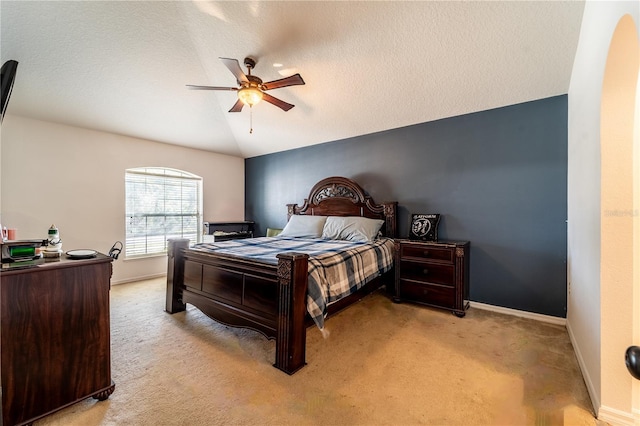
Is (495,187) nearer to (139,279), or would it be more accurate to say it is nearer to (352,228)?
(352,228)

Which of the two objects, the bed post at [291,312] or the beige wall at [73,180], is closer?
the bed post at [291,312]

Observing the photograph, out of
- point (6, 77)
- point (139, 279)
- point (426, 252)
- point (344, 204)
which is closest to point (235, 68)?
point (6, 77)

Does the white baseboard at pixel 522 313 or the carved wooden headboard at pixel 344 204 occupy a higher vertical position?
the carved wooden headboard at pixel 344 204

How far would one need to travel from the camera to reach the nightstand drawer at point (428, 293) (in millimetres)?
2975

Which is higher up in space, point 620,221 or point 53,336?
point 620,221

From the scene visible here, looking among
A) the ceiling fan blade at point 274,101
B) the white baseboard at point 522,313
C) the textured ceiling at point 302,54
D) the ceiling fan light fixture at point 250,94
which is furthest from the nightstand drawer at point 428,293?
the ceiling fan light fixture at point 250,94

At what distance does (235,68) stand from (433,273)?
2.96 metres

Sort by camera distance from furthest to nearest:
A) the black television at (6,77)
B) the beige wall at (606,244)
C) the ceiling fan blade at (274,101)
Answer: the ceiling fan blade at (274,101) → the black television at (6,77) → the beige wall at (606,244)

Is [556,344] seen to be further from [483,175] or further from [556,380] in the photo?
[483,175]

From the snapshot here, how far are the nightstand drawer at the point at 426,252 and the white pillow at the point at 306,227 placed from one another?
132cm

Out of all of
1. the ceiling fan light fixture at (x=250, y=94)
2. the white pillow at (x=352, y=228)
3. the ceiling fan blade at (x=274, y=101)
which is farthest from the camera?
the white pillow at (x=352, y=228)

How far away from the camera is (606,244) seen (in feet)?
4.85

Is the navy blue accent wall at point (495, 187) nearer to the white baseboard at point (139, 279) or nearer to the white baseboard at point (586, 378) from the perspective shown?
the white baseboard at point (586, 378)

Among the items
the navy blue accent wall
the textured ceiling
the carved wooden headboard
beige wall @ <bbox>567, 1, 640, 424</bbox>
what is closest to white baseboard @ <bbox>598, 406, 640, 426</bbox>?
beige wall @ <bbox>567, 1, 640, 424</bbox>
